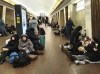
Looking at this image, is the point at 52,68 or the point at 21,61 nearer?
the point at 52,68

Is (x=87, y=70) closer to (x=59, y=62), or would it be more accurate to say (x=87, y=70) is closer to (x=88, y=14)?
(x=59, y=62)

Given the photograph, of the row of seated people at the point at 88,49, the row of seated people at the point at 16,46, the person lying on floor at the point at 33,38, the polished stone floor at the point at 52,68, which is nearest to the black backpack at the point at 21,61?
the polished stone floor at the point at 52,68

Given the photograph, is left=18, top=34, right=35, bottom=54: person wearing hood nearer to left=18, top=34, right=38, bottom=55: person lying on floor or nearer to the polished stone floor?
left=18, top=34, right=38, bottom=55: person lying on floor

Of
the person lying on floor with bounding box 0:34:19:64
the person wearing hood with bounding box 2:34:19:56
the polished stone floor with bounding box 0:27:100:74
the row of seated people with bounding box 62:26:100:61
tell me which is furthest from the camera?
the person wearing hood with bounding box 2:34:19:56

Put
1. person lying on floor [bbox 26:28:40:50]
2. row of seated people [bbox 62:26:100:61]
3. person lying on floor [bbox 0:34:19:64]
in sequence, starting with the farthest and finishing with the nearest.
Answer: person lying on floor [bbox 26:28:40:50], person lying on floor [bbox 0:34:19:64], row of seated people [bbox 62:26:100:61]

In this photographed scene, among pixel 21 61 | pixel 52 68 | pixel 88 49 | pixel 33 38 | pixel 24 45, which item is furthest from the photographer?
pixel 33 38

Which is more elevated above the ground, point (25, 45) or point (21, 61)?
point (25, 45)

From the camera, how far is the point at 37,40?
36.1 ft

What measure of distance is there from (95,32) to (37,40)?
→ 2.88m

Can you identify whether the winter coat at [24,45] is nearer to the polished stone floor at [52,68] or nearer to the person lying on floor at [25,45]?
the person lying on floor at [25,45]

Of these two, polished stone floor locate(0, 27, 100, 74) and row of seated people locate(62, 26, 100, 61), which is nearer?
polished stone floor locate(0, 27, 100, 74)

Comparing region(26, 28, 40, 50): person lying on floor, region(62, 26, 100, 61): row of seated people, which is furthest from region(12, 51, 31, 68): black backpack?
region(26, 28, 40, 50): person lying on floor

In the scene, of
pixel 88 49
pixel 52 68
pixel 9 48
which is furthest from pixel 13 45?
pixel 88 49

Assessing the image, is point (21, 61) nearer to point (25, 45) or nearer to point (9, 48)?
point (9, 48)
